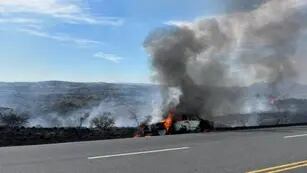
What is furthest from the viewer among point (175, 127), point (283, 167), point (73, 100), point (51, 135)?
point (73, 100)

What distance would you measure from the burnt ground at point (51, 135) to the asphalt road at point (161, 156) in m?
4.01

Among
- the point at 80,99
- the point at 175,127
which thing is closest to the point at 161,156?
the point at 175,127

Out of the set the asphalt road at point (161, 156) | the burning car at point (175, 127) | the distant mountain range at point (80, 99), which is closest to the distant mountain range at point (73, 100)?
the distant mountain range at point (80, 99)

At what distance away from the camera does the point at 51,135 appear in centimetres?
1986

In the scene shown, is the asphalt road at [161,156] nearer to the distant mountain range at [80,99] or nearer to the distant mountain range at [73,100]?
the distant mountain range at [80,99]

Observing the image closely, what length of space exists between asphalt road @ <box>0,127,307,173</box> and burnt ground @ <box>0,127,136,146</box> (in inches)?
158

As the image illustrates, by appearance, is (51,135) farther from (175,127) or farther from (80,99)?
(80,99)

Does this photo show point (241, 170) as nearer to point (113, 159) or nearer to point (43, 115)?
point (113, 159)

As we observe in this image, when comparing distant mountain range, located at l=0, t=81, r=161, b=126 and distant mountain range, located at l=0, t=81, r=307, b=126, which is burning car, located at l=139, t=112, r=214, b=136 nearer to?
distant mountain range, located at l=0, t=81, r=307, b=126

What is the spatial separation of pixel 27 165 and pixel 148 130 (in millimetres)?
12363

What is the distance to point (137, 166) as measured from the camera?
10.6m

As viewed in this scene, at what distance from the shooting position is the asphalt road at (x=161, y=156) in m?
10.3

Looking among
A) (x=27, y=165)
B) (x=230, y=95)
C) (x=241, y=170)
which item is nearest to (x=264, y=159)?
(x=241, y=170)

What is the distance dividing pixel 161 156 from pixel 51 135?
8748 millimetres
